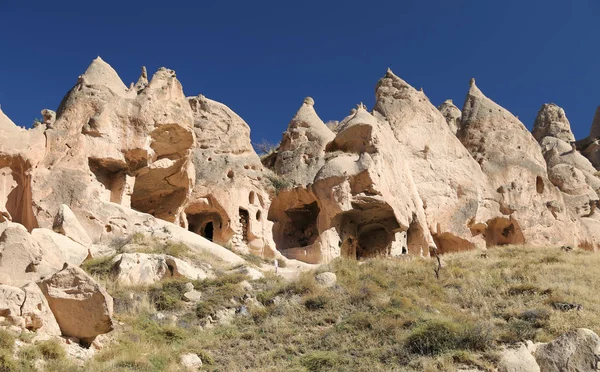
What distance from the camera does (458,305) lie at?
41.7 feet

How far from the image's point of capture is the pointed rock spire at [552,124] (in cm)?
4703

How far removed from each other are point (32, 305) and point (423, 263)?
10.1 m

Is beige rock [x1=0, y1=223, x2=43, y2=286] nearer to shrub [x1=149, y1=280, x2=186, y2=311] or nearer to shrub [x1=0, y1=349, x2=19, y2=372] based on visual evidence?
shrub [x1=0, y1=349, x2=19, y2=372]

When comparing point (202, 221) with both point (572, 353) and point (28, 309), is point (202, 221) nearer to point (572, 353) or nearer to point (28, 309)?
point (28, 309)

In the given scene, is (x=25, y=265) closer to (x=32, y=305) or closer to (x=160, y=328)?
(x=32, y=305)

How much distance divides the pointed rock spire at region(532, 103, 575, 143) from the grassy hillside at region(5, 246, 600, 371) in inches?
1354

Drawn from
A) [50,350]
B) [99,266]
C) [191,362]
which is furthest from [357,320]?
[99,266]

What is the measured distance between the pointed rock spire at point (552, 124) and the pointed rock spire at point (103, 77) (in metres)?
34.9

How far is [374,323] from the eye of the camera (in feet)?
36.1

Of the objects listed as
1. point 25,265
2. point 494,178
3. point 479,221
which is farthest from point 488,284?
point 494,178

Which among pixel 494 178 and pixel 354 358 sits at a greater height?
pixel 494 178

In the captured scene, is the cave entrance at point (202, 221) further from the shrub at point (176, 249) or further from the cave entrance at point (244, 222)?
the shrub at point (176, 249)

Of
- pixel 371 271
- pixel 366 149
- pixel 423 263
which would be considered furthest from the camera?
pixel 366 149

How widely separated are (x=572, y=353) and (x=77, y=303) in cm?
676
